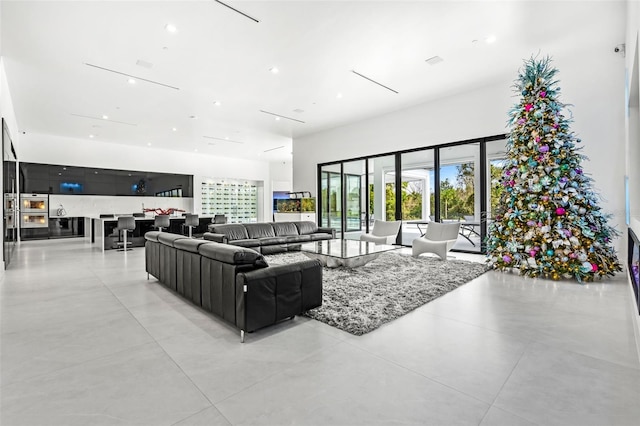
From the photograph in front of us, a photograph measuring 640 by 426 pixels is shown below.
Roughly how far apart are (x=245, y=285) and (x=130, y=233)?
26.3 feet

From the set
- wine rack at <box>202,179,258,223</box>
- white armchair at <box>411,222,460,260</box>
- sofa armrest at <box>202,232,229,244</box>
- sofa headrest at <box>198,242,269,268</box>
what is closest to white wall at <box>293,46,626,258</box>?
white armchair at <box>411,222,460,260</box>

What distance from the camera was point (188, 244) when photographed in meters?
3.40

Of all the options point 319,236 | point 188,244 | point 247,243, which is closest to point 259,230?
point 247,243

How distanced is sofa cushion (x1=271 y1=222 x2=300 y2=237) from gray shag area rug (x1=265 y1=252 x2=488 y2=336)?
129 centimetres

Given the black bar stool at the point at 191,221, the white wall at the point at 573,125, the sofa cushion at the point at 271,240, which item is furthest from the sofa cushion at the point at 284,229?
the black bar stool at the point at 191,221

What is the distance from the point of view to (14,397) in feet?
5.94

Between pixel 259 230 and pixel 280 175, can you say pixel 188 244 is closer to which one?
pixel 259 230

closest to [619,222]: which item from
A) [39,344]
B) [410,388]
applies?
[410,388]

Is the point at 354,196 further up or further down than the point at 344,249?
further up

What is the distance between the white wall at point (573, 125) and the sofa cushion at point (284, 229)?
3145mm

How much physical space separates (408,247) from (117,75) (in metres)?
7.43

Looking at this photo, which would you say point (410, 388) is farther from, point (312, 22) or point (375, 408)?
point (312, 22)

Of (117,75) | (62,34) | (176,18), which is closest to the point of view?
(176,18)

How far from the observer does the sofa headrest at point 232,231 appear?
6449 mm
